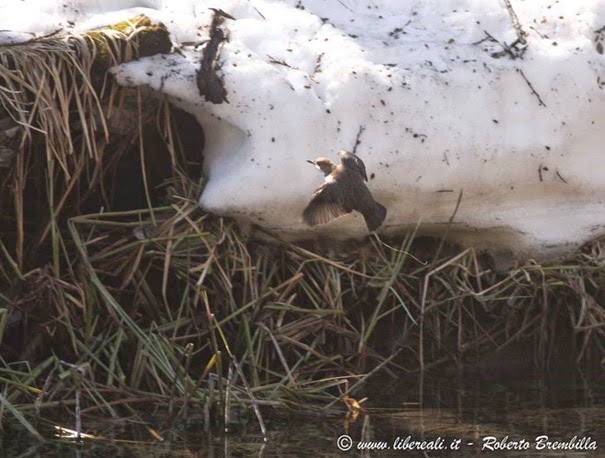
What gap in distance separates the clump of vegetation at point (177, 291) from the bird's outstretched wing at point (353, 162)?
34 cm

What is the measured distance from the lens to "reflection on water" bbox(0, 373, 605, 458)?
133 inches

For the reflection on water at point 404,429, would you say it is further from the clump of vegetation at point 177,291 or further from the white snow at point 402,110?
the white snow at point 402,110

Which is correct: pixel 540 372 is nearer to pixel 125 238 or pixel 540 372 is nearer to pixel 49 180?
pixel 125 238

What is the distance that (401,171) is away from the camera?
13.9ft

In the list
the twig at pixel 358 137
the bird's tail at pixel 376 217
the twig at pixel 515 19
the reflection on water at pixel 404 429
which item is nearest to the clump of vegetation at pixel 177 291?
the reflection on water at pixel 404 429

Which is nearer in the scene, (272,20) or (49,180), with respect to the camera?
(49,180)

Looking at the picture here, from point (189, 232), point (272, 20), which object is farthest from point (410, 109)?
point (189, 232)

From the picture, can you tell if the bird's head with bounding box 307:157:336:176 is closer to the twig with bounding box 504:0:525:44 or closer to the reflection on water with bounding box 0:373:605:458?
the reflection on water with bounding box 0:373:605:458

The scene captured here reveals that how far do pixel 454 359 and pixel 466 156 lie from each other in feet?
2.41

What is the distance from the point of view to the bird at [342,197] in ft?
12.6

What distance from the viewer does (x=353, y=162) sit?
397cm

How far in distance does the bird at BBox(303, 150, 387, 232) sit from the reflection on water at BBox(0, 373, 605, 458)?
617 millimetres

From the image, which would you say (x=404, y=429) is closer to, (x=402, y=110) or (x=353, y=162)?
(x=353, y=162)

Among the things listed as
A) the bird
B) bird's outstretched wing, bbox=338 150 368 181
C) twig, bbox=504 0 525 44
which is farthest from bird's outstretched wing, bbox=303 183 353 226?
twig, bbox=504 0 525 44
